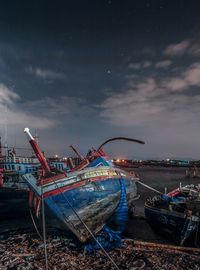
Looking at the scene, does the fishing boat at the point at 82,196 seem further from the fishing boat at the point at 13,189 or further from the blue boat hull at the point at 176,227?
the fishing boat at the point at 13,189

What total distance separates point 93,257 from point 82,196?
9.18ft

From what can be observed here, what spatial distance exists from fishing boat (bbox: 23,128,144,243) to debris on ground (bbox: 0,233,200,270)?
109cm

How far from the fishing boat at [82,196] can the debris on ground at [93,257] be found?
3.57ft

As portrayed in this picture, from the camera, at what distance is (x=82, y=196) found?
11773 millimetres

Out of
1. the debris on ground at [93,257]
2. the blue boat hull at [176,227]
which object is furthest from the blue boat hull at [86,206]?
the blue boat hull at [176,227]

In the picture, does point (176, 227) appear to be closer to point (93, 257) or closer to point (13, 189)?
point (93, 257)

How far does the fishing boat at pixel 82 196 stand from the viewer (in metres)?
11.2

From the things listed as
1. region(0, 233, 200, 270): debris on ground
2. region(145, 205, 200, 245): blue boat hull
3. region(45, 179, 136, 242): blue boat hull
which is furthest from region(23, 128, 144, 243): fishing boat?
region(145, 205, 200, 245): blue boat hull

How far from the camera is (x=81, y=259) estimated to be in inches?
395

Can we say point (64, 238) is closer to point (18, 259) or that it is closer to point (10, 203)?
point (18, 259)

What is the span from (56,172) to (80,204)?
248 cm

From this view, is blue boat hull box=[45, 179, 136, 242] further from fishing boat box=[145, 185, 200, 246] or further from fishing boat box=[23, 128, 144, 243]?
fishing boat box=[145, 185, 200, 246]

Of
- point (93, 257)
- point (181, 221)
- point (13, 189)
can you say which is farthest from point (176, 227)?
point (13, 189)

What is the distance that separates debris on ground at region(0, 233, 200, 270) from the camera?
9383 millimetres
